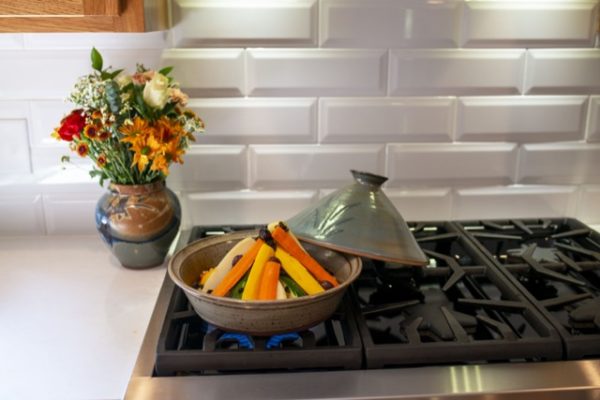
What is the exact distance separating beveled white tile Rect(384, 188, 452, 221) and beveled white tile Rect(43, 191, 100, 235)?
71cm

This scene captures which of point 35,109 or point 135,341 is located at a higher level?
point 35,109

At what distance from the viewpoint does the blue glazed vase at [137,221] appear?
47.9 inches

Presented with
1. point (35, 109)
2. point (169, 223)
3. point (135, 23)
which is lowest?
point (169, 223)

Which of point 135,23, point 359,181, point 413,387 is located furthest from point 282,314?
point 135,23

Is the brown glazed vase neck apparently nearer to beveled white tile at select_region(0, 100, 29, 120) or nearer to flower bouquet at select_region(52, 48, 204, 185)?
flower bouquet at select_region(52, 48, 204, 185)

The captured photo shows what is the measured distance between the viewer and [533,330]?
98 cm

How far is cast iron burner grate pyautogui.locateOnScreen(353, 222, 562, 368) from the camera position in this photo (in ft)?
3.01

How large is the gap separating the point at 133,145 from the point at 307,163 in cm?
45

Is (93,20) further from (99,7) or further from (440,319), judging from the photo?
(440,319)

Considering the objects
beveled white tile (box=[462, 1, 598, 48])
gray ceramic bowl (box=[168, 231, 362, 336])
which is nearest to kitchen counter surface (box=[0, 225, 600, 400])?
gray ceramic bowl (box=[168, 231, 362, 336])

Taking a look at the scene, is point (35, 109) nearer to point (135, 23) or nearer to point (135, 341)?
point (135, 23)

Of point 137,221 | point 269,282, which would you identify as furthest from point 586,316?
point 137,221

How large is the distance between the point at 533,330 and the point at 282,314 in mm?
405

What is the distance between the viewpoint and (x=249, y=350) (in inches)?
35.6
